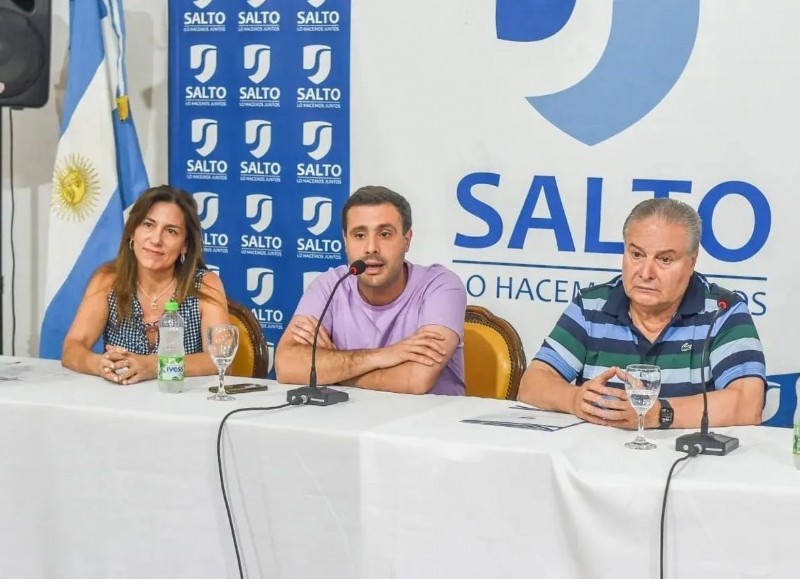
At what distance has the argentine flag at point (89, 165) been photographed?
431 cm

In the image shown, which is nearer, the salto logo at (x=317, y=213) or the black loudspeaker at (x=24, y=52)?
the black loudspeaker at (x=24, y=52)

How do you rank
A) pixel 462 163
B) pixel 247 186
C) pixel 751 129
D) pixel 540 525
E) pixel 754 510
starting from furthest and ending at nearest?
pixel 247 186, pixel 462 163, pixel 751 129, pixel 540 525, pixel 754 510

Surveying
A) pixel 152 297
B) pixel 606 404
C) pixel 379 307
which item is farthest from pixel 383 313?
pixel 606 404

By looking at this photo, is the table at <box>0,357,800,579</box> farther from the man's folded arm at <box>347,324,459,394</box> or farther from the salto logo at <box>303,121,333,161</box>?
the salto logo at <box>303,121,333,161</box>

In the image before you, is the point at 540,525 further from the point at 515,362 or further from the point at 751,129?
the point at 751,129

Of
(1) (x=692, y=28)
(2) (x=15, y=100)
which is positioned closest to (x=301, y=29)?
(2) (x=15, y=100)

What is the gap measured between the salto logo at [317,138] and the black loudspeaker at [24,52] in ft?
Answer: 3.22

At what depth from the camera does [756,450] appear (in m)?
2.22

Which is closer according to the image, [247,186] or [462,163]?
[462,163]

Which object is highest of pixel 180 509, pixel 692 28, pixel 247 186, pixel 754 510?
pixel 692 28

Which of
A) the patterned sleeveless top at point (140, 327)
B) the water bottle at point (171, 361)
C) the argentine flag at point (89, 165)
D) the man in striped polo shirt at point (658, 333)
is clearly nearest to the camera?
the man in striped polo shirt at point (658, 333)

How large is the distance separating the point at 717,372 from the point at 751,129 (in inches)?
56.0

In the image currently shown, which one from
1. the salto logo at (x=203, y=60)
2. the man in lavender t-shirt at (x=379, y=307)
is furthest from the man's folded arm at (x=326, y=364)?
the salto logo at (x=203, y=60)

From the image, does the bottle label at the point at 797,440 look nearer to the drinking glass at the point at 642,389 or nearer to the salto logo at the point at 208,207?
the drinking glass at the point at 642,389
